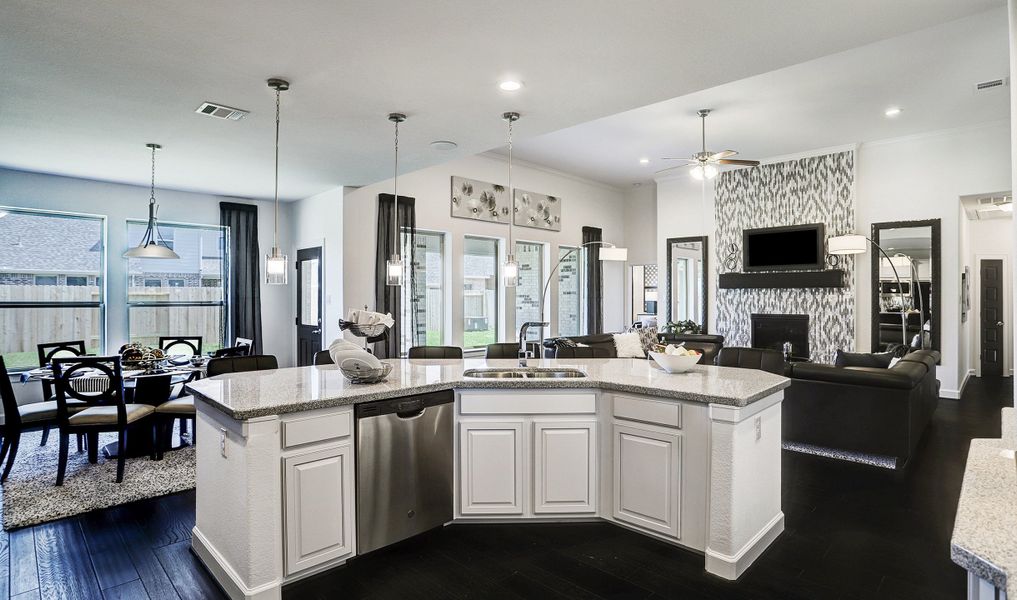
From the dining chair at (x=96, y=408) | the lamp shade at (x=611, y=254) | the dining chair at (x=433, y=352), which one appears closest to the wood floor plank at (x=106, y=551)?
the dining chair at (x=96, y=408)

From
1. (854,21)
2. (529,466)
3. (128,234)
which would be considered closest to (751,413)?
(529,466)

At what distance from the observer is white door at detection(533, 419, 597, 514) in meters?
2.96

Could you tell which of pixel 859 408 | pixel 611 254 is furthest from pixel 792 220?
pixel 859 408

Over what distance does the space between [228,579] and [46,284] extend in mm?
5604

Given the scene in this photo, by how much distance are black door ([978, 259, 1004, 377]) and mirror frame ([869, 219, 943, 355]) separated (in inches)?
117

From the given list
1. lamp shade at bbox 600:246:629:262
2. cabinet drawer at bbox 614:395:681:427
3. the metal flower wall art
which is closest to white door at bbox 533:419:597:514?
cabinet drawer at bbox 614:395:681:427

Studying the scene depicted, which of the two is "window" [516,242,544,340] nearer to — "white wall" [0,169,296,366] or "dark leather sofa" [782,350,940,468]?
"white wall" [0,169,296,366]

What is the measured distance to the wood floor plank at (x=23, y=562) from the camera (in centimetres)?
242

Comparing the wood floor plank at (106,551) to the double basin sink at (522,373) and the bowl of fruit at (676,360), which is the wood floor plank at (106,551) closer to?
the double basin sink at (522,373)

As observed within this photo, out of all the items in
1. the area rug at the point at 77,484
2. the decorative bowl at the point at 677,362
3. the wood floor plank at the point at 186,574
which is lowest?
the wood floor plank at the point at 186,574

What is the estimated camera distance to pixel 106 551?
2.75 meters

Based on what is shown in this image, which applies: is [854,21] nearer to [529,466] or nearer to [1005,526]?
[1005,526]

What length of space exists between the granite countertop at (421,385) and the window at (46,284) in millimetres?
4601

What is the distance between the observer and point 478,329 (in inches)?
301
